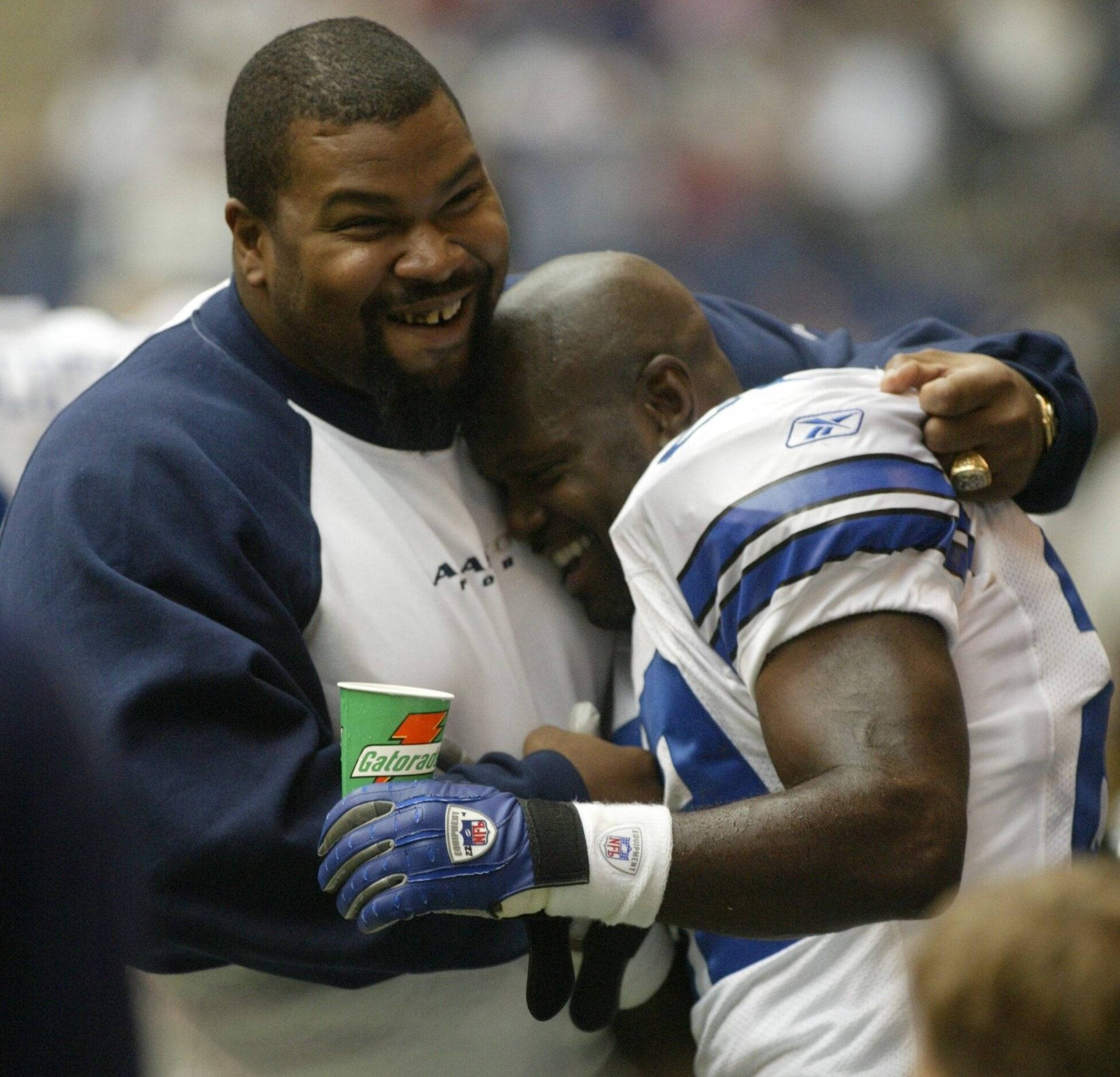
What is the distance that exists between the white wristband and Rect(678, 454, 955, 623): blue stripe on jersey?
0.31 metres

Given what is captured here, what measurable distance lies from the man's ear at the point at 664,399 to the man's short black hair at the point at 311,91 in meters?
0.55

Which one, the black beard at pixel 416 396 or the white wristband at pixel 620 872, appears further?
the black beard at pixel 416 396

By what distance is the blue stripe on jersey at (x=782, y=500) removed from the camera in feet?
6.20

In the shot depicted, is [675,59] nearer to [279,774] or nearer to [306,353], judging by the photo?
[306,353]

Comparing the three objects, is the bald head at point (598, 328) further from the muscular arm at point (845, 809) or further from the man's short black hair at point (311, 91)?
the muscular arm at point (845, 809)

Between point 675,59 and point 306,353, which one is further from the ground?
point 306,353

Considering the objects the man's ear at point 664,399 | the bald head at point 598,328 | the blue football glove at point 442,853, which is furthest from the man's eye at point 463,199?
the blue football glove at point 442,853

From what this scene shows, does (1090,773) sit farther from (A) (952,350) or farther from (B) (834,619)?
(A) (952,350)

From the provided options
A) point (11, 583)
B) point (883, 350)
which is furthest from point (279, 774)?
point (883, 350)

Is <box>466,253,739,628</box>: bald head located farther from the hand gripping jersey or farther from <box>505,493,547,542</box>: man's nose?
the hand gripping jersey

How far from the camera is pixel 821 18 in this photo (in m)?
7.20

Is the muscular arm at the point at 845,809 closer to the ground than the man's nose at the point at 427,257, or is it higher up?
closer to the ground

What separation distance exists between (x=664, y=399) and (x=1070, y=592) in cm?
70

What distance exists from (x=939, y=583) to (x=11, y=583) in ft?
4.04
